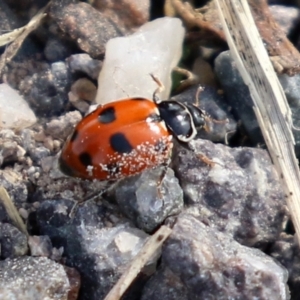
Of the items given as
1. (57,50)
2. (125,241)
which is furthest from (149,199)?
(57,50)

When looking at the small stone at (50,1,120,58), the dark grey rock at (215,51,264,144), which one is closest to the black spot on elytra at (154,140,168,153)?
the dark grey rock at (215,51,264,144)

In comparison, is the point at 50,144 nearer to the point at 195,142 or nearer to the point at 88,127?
the point at 88,127

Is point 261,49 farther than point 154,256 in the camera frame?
Yes

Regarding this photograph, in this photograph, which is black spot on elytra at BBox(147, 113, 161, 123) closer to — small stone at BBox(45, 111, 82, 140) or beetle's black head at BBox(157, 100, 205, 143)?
beetle's black head at BBox(157, 100, 205, 143)

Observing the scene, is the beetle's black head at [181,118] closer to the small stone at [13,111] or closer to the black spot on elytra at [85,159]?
the black spot on elytra at [85,159]

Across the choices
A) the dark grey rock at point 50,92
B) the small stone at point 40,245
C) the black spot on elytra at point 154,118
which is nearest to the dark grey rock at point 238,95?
the black spot on elytra at point 154,118

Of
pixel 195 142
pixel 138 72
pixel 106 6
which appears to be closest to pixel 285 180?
pixel 195 142
